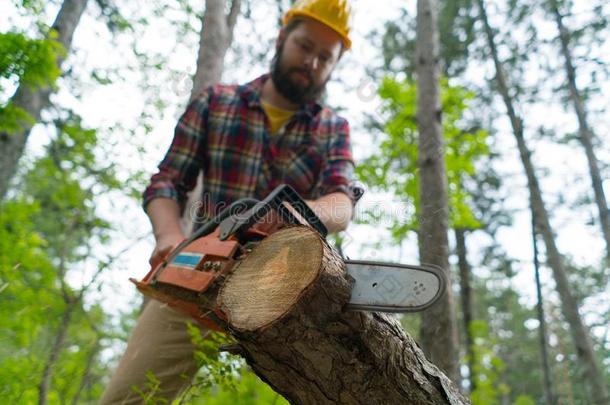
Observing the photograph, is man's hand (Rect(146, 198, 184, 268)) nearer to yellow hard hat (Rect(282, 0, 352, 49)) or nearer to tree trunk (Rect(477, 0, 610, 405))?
yellow hard hat (Rect(282, 0, 352, 49))

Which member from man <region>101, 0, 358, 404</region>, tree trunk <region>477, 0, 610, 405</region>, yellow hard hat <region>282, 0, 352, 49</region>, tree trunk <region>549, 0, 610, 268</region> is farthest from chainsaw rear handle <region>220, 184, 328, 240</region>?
tree trunk <region>549, 0, 610, 268</region>

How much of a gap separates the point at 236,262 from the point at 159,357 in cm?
89

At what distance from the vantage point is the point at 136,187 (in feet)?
15.0

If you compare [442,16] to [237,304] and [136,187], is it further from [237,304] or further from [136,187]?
[237,304]

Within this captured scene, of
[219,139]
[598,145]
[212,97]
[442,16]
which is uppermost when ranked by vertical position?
[442,16]

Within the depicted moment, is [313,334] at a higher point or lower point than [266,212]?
lower

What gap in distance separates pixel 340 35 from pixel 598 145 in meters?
8.85

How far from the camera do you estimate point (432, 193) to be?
3211 millimetres

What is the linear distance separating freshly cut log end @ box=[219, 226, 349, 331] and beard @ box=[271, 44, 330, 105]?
1079mm

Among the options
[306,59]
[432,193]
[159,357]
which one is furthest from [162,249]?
[432,193]

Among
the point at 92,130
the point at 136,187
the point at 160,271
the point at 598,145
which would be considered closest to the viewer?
the point at 160,271

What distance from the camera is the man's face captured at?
193cm

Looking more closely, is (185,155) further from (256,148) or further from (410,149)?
(410,149)

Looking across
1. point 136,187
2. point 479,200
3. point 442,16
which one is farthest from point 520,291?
point 136,187
